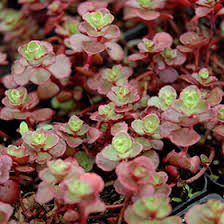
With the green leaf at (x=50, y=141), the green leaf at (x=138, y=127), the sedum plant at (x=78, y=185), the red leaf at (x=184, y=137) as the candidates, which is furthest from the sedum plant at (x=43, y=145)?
the red leaf at (x=184, y=137)

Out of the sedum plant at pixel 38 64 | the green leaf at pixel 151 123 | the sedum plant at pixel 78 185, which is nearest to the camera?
the sedum plant at pixel 78 185

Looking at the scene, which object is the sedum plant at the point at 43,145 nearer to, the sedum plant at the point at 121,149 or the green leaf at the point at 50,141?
the green leaf at the point at 50,141

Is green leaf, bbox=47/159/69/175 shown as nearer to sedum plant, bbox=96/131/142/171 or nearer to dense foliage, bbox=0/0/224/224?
dense foliage, bbox=0/0/224/224

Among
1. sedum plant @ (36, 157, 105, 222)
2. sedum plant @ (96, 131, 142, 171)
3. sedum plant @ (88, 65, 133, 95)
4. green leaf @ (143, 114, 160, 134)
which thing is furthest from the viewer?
sedum plant @ (88, 65, 133, 95)

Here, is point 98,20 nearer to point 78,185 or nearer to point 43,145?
point 43,145

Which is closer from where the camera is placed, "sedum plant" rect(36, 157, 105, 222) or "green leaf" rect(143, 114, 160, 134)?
"sedum plant" rect(36, 157, 105, 222)

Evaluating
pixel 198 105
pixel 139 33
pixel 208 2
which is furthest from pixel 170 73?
pixel 139 33

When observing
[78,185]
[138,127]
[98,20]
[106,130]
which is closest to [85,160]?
[106,130]

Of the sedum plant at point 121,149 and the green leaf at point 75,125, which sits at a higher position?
the sedum plant at point 121,149

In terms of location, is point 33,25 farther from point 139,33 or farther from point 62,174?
point 62,174

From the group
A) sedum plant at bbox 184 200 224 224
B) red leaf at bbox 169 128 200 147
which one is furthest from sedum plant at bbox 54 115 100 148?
sedum plant at bbox 184 200 224 224

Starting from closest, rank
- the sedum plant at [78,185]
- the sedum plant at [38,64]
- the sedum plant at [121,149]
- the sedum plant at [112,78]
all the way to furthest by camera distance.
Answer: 1. the sedum plant at [78,185]
2. the sedum plant at [121,149]
3. the sedum plant at [38,64]
4. the sedum plant at [112,78]
